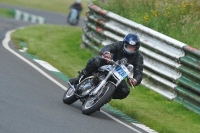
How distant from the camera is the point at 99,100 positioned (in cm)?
1070

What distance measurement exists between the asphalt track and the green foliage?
293 cm

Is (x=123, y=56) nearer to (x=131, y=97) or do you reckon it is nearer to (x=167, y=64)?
(x=131, y=97)

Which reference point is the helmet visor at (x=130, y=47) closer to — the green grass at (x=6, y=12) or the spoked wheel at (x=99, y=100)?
the spoked wheel at (x=99, y=100)

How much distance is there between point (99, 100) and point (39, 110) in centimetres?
101

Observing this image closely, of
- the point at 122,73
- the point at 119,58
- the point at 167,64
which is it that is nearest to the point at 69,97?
the point at 119,58

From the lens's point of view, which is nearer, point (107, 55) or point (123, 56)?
point (107, 55)

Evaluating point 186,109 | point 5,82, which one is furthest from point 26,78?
point 186,109

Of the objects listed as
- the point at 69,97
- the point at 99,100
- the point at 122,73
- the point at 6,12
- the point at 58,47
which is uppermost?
the point at 122,73

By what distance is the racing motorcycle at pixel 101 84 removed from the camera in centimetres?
1074

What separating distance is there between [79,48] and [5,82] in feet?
22.6

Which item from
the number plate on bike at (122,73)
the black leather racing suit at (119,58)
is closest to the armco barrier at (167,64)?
the black leather racing suit at (119,58)

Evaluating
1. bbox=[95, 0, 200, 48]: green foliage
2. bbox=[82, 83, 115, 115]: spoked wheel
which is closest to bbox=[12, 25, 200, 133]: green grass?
bbox=[82, 83, 115, 115]: spoked wheel

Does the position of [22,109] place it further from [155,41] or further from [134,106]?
[155,41]

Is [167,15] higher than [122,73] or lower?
lower
